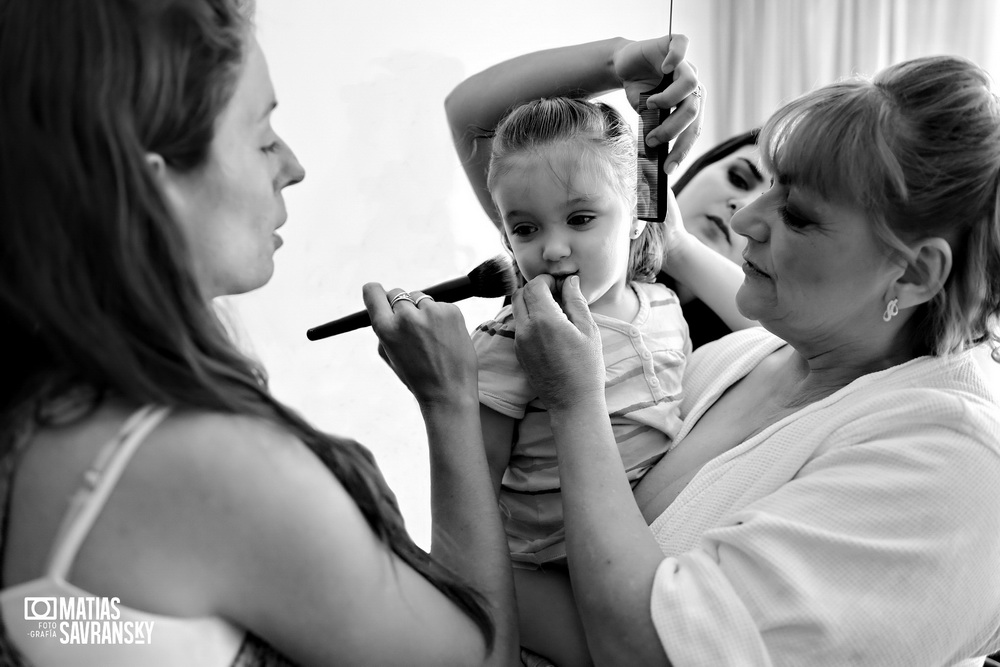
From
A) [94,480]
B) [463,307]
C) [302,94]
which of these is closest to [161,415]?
[94,480]

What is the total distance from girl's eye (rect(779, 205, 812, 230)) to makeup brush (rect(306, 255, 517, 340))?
41 cm

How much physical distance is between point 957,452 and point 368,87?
89.6 inches

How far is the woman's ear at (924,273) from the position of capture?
3.34ft

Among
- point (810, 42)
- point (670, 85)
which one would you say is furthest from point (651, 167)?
point (810, 42)

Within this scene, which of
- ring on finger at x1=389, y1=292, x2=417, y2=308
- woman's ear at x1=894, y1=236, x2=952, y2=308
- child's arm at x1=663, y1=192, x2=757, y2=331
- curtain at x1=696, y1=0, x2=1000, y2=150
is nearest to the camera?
woman's ear at x1=894, y1=236, x2=952, y2=308

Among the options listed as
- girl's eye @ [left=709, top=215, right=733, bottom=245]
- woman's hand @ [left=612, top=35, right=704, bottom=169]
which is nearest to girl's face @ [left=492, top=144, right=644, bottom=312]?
woman's hand @ [left=612, top=35, right=704, bottom=169]

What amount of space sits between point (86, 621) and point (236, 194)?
37 centimetres

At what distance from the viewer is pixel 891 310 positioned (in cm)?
107

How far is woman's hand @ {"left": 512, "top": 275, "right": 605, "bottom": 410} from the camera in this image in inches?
42.8

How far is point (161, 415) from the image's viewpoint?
0.68 metres

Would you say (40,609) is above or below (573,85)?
below

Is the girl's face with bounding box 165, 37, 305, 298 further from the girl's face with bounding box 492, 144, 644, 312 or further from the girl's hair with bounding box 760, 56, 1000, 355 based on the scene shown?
the girl's hair with bounding box 760, 56, 1000, 355

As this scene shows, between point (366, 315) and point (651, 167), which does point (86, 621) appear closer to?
point (366, 315)

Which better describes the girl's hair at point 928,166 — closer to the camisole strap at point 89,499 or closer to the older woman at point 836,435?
the older woman at point 836,435
